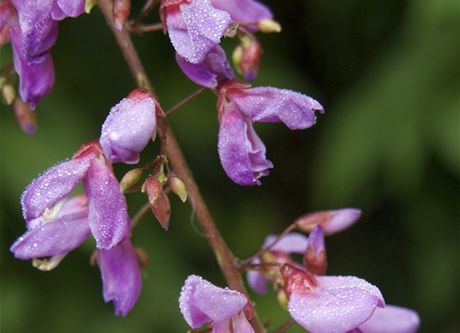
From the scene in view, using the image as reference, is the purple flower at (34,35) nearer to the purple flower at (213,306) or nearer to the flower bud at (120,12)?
the flower bud at (120,12)

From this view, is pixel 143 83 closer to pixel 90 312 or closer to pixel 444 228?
→ pixel 90 312

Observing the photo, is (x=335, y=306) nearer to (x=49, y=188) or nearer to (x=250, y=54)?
(x=49, y=188)

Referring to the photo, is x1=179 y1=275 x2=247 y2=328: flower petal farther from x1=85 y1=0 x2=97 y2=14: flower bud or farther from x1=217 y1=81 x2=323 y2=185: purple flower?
x1=85 y1=0 x2=97 y2=14: flower bud

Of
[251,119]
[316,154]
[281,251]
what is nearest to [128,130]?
[251,119]

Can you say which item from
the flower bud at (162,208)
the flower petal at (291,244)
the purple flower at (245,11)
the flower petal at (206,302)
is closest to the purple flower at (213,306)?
the flower petal at (206,302)

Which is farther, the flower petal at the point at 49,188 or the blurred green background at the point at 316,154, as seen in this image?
the blurred green background at the point at 316,154

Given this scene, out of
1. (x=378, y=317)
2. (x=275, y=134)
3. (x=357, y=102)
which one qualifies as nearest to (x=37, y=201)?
(x=378, y=317)

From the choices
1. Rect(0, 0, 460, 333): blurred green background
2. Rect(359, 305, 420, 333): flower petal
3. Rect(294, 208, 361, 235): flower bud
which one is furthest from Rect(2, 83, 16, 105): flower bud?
Rect(0, 0, 460, 333): blurred green background
